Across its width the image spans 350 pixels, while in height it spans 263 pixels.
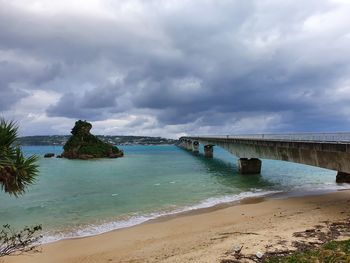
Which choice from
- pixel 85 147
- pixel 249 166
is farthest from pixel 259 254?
pixel 85 147

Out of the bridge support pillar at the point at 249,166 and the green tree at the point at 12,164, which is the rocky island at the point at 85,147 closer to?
the bridge support pillar at the point at 249,166

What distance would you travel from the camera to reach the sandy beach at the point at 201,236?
14.0 m

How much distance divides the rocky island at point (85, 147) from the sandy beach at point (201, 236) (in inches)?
3742

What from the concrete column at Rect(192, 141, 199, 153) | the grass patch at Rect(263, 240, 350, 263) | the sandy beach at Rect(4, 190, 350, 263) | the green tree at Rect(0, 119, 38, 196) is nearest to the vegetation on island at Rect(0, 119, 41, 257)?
the green tree at Rect(0, 119, 38, 196)

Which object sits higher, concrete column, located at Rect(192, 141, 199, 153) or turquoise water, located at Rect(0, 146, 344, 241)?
concrete column, located at Rect(192, 141, 199, 153)

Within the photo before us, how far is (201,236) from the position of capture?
1717cm

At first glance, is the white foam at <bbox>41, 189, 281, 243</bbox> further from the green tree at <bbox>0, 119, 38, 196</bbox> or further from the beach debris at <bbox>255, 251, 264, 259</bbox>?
the beach debris at <bbox>255, 251, 264, 259</bbox>

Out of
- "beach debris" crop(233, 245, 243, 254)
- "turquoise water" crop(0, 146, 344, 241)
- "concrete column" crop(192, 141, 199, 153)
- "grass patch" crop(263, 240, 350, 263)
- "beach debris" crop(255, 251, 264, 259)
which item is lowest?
"turquoise water" crop(0, 146, 344, 241)

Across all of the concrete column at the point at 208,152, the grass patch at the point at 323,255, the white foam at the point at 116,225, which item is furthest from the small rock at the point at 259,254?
the concrete column at the point at 208,152

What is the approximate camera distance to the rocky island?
116 meters

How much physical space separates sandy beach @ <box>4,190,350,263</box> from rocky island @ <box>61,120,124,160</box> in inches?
3742

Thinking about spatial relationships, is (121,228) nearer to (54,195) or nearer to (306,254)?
(306,254)

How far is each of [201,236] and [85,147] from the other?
106 meters

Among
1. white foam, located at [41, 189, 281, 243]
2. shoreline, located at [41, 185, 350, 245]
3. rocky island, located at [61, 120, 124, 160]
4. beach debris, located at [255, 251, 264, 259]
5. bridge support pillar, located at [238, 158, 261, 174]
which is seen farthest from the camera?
rocky island, located at [61, 120, 124, 160]
